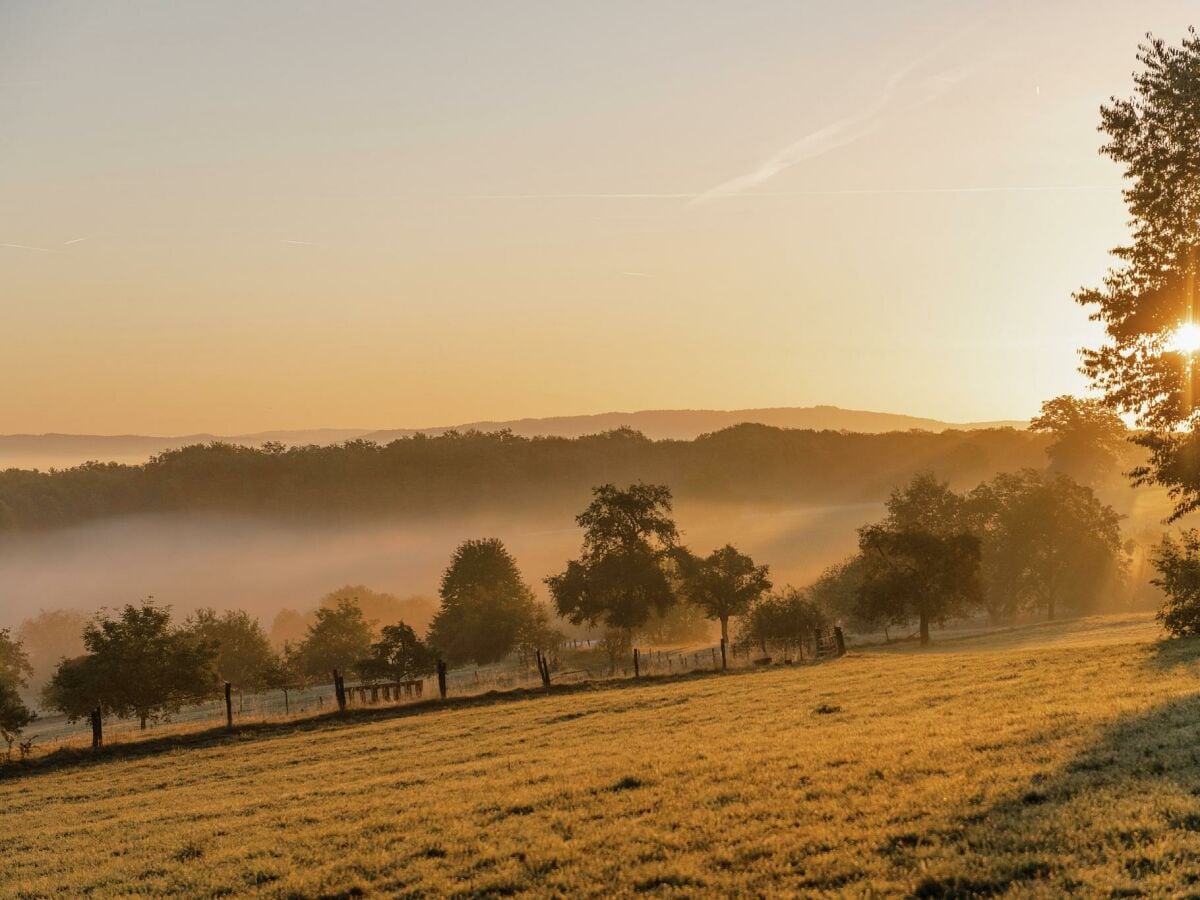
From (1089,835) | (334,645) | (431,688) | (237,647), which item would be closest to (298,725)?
(431,688)

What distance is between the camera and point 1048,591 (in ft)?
365

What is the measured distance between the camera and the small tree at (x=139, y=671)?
72688 millimetres

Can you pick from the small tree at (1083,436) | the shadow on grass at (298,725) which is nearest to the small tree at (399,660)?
the shadow on grass at (298,725)

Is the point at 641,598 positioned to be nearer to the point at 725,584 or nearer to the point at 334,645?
the point at 725,584

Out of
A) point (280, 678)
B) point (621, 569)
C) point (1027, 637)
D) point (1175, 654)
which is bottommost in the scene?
point (280, 678)

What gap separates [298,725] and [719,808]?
115ft

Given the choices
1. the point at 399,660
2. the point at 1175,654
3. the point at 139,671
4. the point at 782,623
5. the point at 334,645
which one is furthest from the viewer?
the point at 334,645

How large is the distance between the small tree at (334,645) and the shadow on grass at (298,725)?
223 feet

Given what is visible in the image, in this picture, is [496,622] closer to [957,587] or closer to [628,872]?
[957,587]

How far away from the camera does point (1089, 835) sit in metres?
12.1

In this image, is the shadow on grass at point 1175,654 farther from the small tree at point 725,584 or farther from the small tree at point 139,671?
the small tree at point 139,671

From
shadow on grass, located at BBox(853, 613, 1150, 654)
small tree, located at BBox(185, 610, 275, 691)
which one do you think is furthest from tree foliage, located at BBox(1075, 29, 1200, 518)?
small tree, located at BBox(185, 610, 275, 691)

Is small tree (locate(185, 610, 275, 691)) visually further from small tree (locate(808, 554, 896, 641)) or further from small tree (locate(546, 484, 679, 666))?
small tree (locate(808, 554, 896, 641))

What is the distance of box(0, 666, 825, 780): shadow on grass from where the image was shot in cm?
4006
